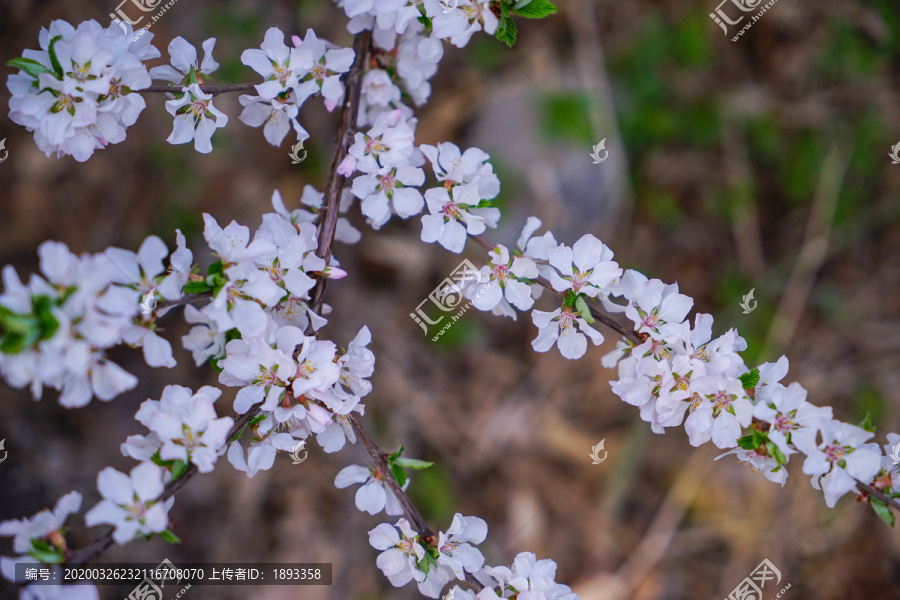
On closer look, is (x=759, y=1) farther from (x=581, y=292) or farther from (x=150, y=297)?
(x=150, y=297)

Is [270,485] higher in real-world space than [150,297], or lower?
lower

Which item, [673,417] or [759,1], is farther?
[759,1]

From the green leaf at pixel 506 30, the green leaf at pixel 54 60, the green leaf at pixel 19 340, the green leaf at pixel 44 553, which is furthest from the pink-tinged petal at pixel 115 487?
the green leaf at pixel 506 30

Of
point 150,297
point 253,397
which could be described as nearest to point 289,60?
point 150,297

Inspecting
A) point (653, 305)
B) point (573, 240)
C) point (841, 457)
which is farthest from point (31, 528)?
point (573, 240)

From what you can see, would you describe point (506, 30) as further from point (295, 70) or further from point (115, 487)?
point (115, 487)

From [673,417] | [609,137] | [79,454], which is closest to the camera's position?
[673,417]

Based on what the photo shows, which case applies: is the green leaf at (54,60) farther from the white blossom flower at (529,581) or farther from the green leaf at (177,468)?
the white blossom flower at (529,581)
